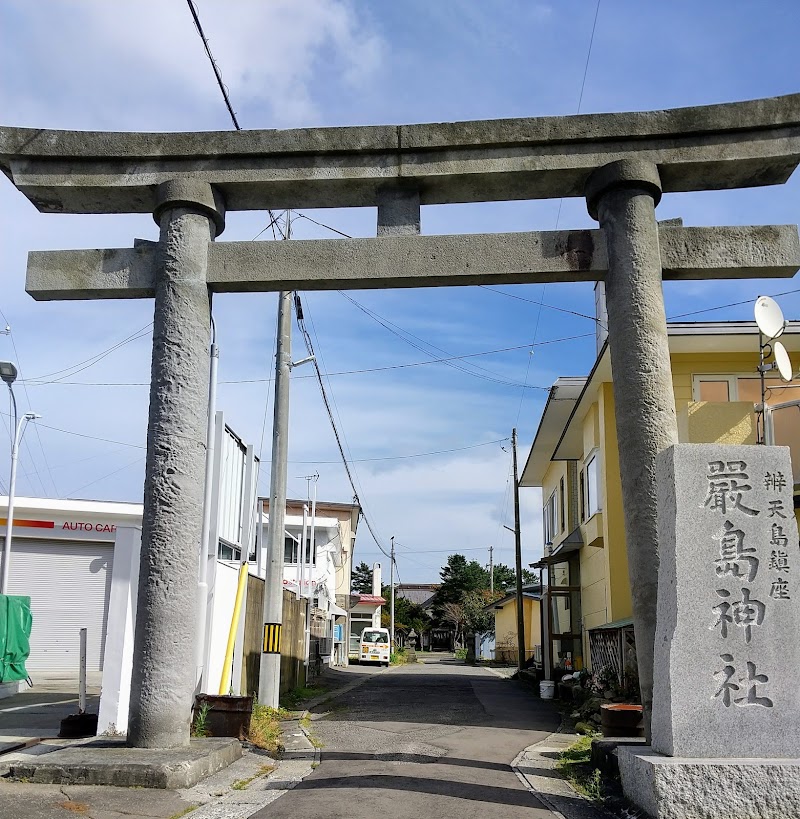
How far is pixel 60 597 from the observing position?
24.4 m

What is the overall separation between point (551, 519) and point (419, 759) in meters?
22.9

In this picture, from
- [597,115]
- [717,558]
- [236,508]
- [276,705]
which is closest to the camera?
[717,558]

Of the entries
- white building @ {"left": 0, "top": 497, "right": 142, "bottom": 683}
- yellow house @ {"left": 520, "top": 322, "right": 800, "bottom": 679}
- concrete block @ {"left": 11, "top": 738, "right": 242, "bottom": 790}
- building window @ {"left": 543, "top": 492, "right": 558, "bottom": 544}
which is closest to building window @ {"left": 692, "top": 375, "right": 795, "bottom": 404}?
yellow house @ {"left": 520, "top": 322, "right": 800, "bottom": 679}

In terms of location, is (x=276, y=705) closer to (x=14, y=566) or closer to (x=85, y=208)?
(x=85, y=208)

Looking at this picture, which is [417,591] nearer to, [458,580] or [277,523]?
[458,580]

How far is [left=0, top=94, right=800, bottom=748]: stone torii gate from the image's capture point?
27.0 feet

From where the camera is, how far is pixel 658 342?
829cm

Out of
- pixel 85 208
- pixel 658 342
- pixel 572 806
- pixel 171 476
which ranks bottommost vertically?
pixel 572 806

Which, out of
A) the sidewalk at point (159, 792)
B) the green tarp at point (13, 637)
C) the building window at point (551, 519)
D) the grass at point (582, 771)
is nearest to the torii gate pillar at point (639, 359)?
the grass at point (582, 771)

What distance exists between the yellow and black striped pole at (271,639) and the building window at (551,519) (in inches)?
685

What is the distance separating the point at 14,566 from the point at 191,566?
61.0 ft

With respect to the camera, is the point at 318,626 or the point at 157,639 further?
the point at 318,626

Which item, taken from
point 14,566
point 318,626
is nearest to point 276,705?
point 14,566

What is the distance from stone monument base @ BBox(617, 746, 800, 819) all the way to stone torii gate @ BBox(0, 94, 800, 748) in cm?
192
